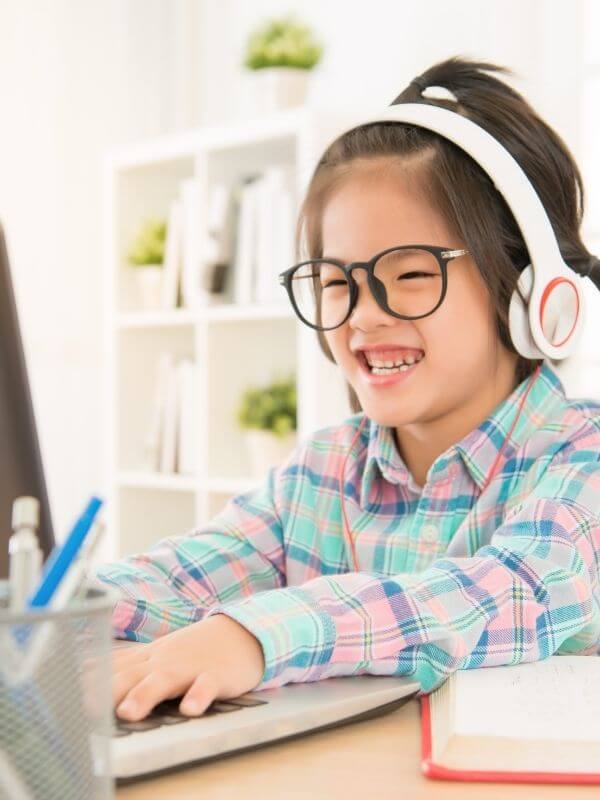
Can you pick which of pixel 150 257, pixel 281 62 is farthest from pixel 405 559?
pixel 150 257

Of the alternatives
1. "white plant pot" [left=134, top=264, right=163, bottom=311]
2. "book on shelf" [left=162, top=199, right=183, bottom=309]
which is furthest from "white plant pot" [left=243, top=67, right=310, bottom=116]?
"white plant pot" [left=134, top=264, right=163, bottom=311]

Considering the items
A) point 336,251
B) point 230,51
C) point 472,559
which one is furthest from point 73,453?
point 472,559

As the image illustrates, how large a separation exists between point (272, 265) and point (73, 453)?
999mm

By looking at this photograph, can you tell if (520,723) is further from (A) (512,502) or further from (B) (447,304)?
Result: (B) (447,304)

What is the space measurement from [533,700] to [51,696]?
347mm

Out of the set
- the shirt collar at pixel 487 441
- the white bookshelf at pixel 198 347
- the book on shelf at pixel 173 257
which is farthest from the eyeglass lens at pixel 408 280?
the book on shelf at pixel 173 257

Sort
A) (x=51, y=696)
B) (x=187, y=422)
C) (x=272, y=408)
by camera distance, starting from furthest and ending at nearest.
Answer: (x=187, y=422) < (x=272, y=408) < (x=51, y=696)

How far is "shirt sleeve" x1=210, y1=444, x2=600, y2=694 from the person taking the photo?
2.37 ft

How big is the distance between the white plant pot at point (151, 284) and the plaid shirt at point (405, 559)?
6.81ft

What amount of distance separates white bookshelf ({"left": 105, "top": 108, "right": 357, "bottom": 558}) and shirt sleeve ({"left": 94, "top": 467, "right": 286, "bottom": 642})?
4.96ft

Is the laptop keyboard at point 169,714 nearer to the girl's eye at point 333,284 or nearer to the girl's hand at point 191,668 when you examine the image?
the girl's hand at point 191,668

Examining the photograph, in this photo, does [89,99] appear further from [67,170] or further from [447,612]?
[447,612]

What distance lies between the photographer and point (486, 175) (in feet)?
3.68

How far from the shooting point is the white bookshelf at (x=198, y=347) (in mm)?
2793
